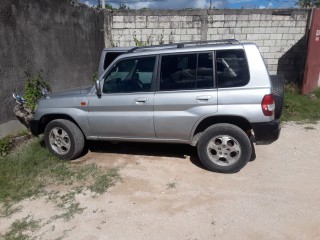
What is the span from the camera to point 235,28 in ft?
31.5

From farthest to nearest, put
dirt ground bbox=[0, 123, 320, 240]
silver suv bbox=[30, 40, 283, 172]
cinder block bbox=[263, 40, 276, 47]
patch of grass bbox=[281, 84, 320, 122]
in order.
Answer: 1. cinder block bbox=[263, 40, 276, 47]
2. patch of grass bbox=[281, 84, 320, 122]
3. silver suv bbox=[30, 40, 283, 172]
4. dirt ground bbox=[0, 123, 320, 240]

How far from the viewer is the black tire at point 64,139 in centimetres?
479

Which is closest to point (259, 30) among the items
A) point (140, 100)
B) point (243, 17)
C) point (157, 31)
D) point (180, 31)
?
point (243, 17)

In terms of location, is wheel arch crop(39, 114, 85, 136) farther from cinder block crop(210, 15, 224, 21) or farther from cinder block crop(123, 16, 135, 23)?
cinder block crop(210, 15, 224, 21)

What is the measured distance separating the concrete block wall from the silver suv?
5.53m

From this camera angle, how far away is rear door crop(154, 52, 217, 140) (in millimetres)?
4098

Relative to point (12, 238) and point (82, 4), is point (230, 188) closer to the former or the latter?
point (12, 238)

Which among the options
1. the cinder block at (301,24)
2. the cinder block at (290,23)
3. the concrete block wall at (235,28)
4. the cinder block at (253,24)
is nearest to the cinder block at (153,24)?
the concrete block wall at (235,28)

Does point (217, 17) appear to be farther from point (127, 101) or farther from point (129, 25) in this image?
point (127, 101)

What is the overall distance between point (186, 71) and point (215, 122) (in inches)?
32.7

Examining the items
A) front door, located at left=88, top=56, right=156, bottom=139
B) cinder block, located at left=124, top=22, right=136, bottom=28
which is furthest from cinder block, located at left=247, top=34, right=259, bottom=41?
front door, located at left=88, top=56, right=156, bottom=139

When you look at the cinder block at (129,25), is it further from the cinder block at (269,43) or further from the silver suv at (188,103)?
the silver suv at (188,103)

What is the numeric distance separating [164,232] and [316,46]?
785 centimetres

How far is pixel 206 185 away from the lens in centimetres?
403
